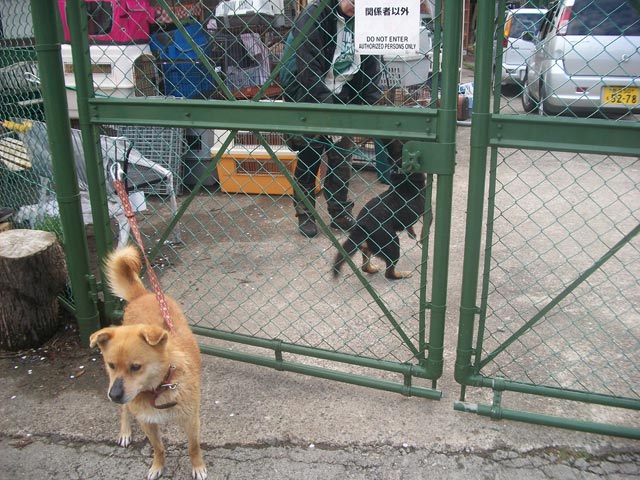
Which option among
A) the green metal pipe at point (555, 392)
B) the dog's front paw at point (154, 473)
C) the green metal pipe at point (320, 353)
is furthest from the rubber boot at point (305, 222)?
the dog's front paw at point (154, 473)

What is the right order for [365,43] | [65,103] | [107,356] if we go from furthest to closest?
[65,103] → [365,43] → [107,356]

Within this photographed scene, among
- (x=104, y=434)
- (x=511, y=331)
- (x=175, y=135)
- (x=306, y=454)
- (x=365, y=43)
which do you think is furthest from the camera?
(x=175, y=135)

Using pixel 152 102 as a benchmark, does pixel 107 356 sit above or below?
below

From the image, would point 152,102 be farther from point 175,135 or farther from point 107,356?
point 175,135

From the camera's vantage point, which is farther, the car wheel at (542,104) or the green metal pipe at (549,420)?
the car wheel at (542,104)

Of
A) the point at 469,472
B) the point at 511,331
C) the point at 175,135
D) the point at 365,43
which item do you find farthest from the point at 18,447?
the point at 175,135

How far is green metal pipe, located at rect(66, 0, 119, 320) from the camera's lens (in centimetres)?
287

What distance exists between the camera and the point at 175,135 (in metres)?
5.70

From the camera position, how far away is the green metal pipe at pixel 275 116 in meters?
2.48

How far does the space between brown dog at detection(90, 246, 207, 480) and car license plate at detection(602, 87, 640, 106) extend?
86.7 inches

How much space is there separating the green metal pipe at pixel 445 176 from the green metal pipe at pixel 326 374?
0.13 metres

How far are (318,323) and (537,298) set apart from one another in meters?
1.53

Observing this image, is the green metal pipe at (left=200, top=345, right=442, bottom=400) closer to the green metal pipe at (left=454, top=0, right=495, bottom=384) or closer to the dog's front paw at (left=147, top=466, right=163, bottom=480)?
the green metal pipe at (left=454, top=0, right=495, bottom=384)

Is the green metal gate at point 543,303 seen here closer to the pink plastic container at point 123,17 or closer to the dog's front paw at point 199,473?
the dog's front paw at point 199,473
